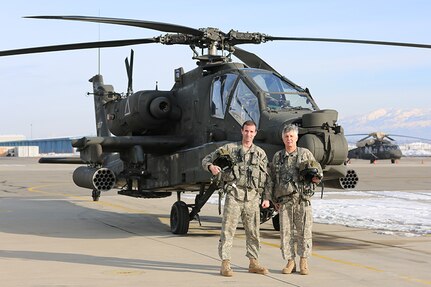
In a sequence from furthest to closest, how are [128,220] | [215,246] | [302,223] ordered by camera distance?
[128,220]
[215,246]
[302,223]

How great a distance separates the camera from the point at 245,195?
26.5 feet

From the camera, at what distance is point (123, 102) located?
1422 centimetres

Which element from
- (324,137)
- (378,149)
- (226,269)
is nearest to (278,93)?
(324,137)

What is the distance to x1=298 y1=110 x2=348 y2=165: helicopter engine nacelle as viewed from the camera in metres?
9.62

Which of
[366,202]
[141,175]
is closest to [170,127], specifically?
[141,175]

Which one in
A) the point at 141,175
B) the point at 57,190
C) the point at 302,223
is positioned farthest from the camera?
the point at 57,190

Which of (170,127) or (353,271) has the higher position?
(170,127)

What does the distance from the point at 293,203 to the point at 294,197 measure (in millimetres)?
78

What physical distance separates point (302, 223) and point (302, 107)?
3.45m

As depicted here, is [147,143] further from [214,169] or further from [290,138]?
[290,138]

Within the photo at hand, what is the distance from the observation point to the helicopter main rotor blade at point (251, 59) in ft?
43.2

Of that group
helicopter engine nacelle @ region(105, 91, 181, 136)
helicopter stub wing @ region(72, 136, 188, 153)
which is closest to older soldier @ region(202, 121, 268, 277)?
helicopter stub wing @ region(72, 136, 188, 153)

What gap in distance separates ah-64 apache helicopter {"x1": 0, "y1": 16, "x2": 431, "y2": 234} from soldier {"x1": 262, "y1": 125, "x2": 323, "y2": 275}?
1.51m

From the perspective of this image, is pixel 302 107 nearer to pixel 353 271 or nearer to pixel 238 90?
pixel 238 90
